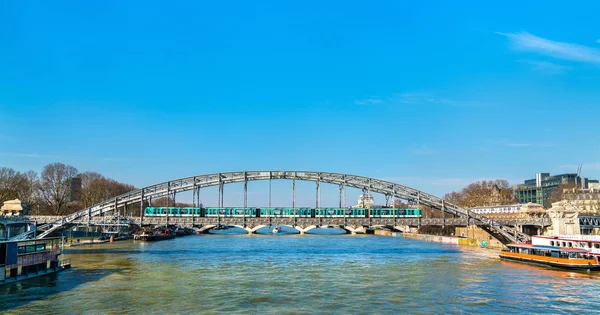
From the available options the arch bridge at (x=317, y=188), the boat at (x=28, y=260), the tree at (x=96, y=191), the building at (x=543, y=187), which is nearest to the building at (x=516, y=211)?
the arch bridge at (x=317, y=188)

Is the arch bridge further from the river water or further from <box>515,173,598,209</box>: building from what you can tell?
<box>515,173,598,209</box>: building

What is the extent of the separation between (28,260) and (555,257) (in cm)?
5963

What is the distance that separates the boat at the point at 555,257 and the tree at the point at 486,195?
7990cm

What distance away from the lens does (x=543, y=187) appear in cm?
17725

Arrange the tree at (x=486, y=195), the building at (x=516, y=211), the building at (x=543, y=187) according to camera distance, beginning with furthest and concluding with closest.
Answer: the building at (x=543, y=187), the tree at (x=486, y=195), the building at (x=516, y=211)

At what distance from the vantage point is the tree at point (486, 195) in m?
151

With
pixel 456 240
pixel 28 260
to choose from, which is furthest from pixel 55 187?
pixel 456 240

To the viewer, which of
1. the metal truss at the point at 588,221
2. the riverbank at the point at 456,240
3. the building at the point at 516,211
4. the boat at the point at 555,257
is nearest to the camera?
the boat at the point at 555,257

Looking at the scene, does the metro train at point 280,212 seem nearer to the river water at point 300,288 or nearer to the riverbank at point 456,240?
the riverbank at point 456,240

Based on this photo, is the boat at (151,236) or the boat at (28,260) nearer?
the boat at (28,260)

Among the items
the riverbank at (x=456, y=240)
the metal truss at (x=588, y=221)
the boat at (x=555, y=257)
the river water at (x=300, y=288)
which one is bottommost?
the riverbank at (x=456, y=240)

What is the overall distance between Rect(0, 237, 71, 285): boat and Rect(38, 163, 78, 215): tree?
214 feet

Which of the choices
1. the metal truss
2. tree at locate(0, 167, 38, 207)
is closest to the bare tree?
tree at locate(0, 167, 38, 207)

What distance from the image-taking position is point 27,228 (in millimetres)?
85438
